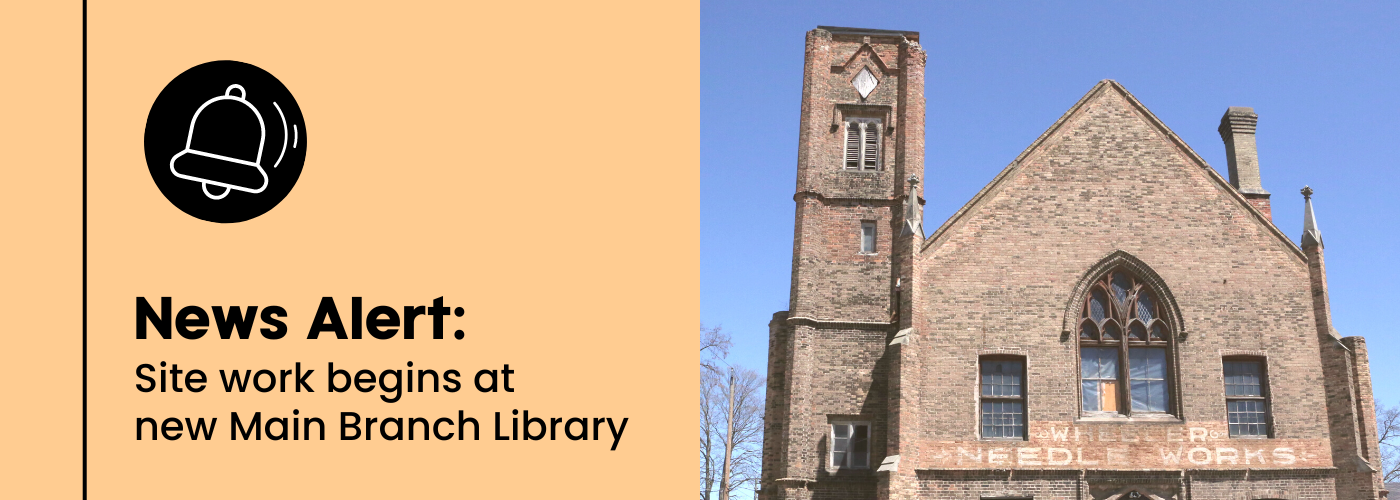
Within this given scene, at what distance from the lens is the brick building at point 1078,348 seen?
787 inches

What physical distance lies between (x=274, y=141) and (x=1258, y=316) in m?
20.1

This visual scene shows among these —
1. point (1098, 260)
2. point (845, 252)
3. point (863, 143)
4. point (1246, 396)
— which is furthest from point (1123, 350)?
point (863, 143)

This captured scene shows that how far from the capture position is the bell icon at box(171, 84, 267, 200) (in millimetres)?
6820

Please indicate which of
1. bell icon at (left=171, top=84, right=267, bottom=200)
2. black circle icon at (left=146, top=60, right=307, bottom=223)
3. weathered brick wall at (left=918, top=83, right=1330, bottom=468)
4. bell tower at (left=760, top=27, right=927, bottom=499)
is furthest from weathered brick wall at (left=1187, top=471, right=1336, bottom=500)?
bell icon at (left=171, top=84, right=267, bottom=200)

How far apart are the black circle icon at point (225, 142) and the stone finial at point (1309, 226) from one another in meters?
21.0

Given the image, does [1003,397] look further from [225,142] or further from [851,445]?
[225,142]

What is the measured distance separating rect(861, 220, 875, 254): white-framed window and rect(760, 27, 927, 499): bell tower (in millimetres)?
23

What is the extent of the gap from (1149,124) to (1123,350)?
5233mm

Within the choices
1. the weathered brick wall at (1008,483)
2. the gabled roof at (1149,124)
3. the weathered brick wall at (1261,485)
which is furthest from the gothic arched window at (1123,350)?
the gabled roof at (1149,124)

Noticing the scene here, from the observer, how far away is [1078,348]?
68.3 ft

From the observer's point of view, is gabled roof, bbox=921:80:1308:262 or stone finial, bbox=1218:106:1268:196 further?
stone finial, bbox=1218:106:1268:196

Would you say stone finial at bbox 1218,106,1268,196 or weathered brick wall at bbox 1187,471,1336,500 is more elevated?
stone finial at bbox 1218,106,1268,196

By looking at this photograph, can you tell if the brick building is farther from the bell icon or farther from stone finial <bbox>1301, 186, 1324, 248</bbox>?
the bell icon

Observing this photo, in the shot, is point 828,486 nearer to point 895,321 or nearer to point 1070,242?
point 895,321
